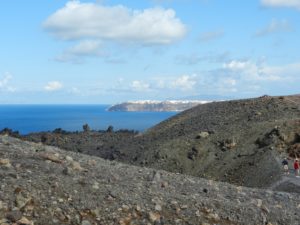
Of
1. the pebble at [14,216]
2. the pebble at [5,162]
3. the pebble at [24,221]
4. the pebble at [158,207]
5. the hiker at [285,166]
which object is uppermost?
the pebble at [5,162]

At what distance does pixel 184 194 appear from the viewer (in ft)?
54.6

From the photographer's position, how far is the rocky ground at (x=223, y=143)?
3562cm

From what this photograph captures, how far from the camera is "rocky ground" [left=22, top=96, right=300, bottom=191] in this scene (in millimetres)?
35625

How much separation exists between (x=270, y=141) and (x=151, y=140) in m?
16.0

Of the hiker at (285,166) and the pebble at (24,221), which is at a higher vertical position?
Answer: the pebble at (24,221)

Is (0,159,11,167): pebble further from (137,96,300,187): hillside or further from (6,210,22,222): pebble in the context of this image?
(137,96,300,187): hillside

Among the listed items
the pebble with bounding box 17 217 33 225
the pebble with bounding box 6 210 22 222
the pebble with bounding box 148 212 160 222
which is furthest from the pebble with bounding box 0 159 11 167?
the pebble with bounding box 148 212 160 222

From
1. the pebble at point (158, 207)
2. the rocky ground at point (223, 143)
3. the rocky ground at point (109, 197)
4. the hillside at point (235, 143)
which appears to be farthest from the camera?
the rocky ground at point (223, 143)

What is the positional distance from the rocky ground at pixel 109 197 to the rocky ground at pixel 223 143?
13641 mm

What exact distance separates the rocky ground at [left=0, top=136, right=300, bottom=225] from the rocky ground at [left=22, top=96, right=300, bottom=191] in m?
13.6

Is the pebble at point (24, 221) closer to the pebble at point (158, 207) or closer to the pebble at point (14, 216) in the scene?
the pebble at point (14, 216)

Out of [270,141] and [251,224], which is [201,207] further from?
[270,141]

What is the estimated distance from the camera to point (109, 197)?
14438 mm

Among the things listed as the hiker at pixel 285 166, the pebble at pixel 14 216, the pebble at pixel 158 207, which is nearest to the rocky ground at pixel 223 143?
the hiker at pixel 285 166
